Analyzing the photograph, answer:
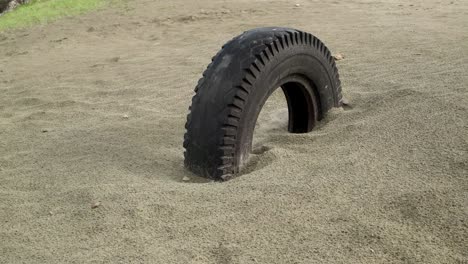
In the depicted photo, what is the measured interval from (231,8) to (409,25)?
341 centimetres

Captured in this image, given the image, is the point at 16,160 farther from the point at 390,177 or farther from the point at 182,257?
the point at 390,177

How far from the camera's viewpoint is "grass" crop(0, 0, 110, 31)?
368 inches

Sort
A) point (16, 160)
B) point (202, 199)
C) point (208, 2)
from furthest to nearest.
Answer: point (208, 2)
point (16, 160)
point (202, 199)

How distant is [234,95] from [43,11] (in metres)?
8.38

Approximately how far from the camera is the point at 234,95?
9.11ft

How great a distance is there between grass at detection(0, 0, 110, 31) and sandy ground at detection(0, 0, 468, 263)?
4071 mm

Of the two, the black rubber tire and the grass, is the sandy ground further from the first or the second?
the grass

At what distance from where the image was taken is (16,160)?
3.38 meters

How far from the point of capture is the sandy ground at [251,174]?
2.12m

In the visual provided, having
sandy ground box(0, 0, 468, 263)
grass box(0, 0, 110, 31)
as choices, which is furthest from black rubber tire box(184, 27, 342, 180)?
grass box(0, 0, 110, 31)

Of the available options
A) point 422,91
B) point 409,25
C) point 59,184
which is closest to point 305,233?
point 59,184

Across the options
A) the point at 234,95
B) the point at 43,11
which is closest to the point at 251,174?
the point at 234,95

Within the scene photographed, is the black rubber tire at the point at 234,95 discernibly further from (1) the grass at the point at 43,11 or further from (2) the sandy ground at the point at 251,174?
(1) the grass at the point at 43,11

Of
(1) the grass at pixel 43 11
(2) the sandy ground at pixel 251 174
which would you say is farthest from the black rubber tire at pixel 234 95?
(1) the grass at pixel 43 11
